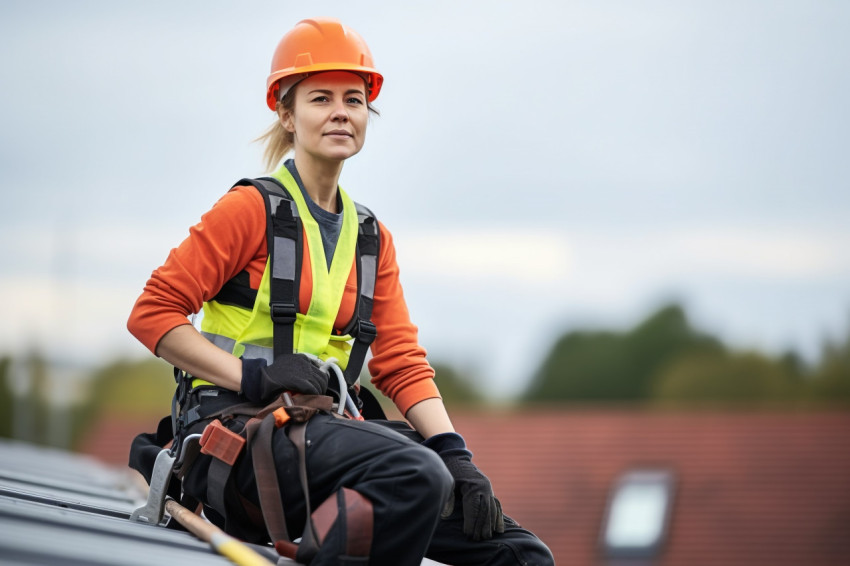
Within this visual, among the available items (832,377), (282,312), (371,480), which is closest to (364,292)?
(282,312)

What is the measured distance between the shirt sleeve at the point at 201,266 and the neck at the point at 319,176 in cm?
28

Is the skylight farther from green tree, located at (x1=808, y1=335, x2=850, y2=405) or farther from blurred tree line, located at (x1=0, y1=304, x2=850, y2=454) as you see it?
green tree, located at (x1=808, y1=335, x2=850, y2=405)

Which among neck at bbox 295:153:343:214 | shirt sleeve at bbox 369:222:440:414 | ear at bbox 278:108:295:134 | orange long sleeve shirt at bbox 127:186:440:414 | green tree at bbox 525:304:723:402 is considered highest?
ear at bbox 278:108:295:134

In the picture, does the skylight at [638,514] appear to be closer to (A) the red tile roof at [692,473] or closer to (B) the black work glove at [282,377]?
(A) the red tile roof at [692,473]

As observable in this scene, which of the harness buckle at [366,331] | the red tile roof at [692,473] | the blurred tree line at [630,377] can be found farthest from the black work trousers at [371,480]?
the blurred tree line at [630,377]

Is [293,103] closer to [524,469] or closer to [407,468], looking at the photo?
[407,468]

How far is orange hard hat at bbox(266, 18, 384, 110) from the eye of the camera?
347 cm

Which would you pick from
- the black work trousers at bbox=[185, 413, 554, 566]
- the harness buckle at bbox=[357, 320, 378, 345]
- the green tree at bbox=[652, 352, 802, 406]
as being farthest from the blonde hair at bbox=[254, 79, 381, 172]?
the green tree at bbox=[652, 352, 802, 406]

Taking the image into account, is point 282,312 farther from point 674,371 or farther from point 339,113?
point 674,371

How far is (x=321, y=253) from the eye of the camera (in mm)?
3316

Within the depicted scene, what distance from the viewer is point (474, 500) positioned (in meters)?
3.17

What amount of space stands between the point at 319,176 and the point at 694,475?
51.8 ft

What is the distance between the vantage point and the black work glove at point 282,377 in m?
3.04

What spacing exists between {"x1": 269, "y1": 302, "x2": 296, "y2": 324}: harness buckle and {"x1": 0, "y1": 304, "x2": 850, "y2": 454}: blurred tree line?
3992cm
